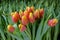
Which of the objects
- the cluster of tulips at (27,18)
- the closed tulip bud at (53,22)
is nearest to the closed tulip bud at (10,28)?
the cluster of tulips at (27,18)

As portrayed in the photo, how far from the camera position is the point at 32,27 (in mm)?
688

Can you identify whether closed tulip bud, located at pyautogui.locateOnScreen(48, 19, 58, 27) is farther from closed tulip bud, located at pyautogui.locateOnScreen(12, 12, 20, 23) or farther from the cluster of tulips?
closed tulip bud, located at pyautogui.locateOnScreen(12, 12, 20, 23)

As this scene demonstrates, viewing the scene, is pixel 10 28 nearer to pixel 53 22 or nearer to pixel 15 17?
pixel 15 17

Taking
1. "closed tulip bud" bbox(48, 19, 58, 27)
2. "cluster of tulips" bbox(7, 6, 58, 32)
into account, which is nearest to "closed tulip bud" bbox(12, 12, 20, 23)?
"cluster of tulips" bbox(7, 6, 58, 32)

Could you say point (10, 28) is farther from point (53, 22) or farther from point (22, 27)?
point (53, 22)

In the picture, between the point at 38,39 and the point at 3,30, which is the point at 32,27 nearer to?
the point at 38,39

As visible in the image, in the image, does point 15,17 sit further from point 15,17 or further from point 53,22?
point 53,22

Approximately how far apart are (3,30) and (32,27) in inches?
6.6

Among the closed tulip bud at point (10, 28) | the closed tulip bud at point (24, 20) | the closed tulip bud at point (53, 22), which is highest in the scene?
the closed tulip bud at point (24, 20)

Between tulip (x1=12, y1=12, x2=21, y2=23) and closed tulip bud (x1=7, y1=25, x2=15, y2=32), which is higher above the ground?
tulip (x1=12, y1=12, x2=21, y2=23)

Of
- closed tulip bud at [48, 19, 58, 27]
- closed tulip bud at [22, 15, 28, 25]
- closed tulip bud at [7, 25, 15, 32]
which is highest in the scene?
closed tulip bud at [22, 15, 28, 25]

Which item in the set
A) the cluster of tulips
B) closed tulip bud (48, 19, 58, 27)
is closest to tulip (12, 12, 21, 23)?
the cluster of tulips

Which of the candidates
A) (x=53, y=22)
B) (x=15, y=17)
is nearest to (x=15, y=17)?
(x=15, y=17)

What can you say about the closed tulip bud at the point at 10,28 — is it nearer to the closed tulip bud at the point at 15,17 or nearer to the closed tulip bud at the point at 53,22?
A: the closed tulip bud at the point at 15,17
